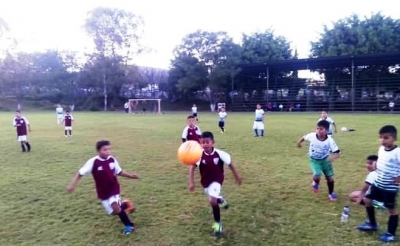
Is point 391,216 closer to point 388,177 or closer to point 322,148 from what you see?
point 388,177

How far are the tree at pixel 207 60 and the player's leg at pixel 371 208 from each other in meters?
43.8

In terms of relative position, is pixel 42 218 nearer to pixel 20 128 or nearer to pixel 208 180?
pixel 208 180

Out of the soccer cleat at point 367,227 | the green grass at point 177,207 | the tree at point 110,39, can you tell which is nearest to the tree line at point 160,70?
the tree at point 110,39

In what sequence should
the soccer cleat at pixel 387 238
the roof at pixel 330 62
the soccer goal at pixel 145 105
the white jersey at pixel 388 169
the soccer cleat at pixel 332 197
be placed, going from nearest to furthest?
the white jersey at pixel 388 169 < the soccer cleat at pixel 387 238 < the soccer cleat at pixel 332 197 < the roof at pixel 330 62 < the soccer goal at pixel 145 105

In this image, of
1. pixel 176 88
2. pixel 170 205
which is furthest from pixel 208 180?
pixel 176 88

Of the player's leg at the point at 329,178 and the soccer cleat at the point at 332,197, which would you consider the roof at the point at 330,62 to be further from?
the soccer cleat at the point at 332,197

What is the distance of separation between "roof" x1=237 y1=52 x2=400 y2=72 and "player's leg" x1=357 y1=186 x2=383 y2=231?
116 feet

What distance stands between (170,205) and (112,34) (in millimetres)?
53241

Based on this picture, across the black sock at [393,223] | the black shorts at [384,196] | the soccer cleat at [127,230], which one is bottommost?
the soccer cleat at [127,230]

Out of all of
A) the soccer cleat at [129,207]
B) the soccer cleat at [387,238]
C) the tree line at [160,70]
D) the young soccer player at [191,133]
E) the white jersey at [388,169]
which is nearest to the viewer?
the white jersey at [388,169]

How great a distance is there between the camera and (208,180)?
5645 millimetres

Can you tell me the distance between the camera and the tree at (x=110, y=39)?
55.2 m

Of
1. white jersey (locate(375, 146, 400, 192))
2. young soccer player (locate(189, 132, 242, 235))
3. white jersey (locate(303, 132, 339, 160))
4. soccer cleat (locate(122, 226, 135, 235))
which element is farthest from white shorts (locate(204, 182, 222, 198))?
white jersey (locate(303, 132, 339, 160))

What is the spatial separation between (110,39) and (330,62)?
32265 millimetres
